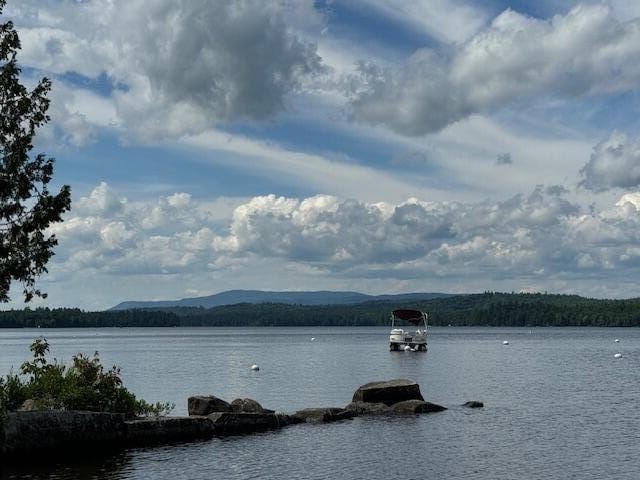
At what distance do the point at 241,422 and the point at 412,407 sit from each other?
42.6 feet

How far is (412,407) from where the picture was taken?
49000mm

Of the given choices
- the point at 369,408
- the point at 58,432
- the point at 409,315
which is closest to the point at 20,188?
the point at 58,432

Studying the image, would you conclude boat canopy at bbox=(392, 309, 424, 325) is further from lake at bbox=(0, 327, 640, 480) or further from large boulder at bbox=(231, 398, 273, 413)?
large boulder at bbox=(231, 398, 273, 413)

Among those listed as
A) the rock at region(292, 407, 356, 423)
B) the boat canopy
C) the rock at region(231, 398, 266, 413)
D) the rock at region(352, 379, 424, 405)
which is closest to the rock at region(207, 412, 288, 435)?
the rock at region(231, 398, 266, 413)

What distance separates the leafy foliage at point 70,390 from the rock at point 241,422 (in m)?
4.29

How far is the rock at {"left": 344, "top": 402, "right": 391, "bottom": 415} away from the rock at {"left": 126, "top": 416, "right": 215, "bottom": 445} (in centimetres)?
1203

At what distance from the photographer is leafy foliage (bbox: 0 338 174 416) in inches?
1403

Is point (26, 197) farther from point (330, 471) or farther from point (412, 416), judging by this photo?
point (412, 416)

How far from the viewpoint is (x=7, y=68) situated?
2434cm

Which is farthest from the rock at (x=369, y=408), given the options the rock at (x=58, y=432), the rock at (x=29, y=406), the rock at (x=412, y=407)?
the rock at (x=29, y=406)

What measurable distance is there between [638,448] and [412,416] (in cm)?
1479

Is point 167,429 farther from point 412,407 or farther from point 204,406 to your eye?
point 412,407

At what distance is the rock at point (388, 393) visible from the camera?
50975 millimetres

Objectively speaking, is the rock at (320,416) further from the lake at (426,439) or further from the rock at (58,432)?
the rock at (58,432)
